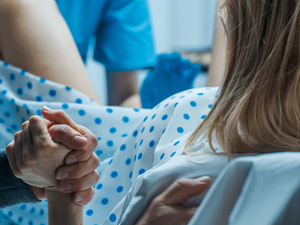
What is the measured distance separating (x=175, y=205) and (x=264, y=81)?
143mm

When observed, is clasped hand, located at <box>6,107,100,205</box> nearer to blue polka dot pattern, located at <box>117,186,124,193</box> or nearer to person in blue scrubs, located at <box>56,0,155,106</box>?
blue polka dot pattern, located at <box>117,186,124,193</box>

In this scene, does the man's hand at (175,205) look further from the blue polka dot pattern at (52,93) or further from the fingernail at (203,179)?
the blue polka dot pattern at (52,93)

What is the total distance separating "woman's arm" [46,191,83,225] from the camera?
1.20 feet

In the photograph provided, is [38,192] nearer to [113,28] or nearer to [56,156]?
[56,156]

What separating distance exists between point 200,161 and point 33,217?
297 mm

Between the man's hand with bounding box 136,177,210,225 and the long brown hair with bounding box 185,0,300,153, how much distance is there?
54 mm

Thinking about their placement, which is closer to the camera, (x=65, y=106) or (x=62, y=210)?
(x=62, y=210)

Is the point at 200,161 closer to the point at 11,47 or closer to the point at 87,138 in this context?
the point at 87,138

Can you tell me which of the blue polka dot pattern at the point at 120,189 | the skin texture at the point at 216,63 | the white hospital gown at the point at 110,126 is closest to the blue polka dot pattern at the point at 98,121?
the white hospital gown at the point at 110,126

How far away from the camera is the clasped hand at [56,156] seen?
1.12 ft

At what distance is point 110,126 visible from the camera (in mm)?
515

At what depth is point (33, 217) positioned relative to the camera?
0.47m

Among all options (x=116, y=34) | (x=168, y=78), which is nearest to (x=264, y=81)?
(x=168, y=78)

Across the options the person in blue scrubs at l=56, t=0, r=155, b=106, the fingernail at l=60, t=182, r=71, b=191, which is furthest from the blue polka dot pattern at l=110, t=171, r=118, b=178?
the person in blue scrubs at l=56, t=0, r=155, b=106
